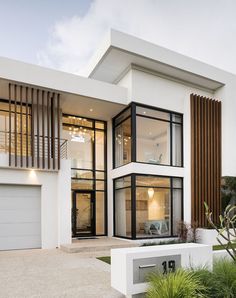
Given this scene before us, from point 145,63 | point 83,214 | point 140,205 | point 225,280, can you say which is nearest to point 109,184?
point 83,214

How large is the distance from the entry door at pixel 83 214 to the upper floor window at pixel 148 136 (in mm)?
2256

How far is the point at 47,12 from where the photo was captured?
15070 millimetres

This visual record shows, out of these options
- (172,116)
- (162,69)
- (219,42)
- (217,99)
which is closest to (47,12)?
(162,69)

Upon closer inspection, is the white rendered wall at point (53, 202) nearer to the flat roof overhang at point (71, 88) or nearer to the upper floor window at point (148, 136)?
the flat roof overhang at point (71, 88)

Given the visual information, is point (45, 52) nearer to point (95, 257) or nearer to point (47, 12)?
point (47, 12)

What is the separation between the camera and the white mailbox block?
5160mm

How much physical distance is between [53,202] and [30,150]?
2.28 metres

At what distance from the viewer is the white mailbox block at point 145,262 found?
16.9 feet

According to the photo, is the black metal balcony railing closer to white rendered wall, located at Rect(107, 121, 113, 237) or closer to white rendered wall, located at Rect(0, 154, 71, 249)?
white rendered wall, located at Rect(0, 154, 71, 249)

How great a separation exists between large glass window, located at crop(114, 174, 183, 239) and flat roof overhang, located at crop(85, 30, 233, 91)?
4.87 metres

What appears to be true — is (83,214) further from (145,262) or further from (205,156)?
(145,262)

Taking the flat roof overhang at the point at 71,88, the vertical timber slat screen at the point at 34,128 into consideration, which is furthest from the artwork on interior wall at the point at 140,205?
the flat roof overhang at the point at 71,88

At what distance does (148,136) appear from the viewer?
14.2 m

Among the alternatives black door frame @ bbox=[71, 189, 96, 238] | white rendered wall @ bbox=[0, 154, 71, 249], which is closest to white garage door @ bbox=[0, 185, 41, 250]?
white rendered wall @ bbox=[0, 154, 71, 249]
